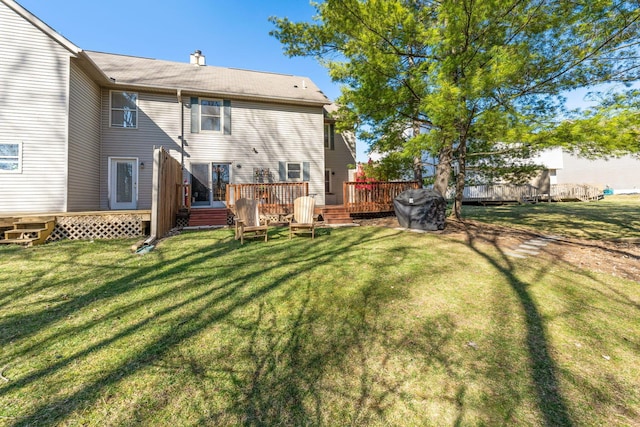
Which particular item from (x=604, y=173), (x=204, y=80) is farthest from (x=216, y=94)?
(x=604, y=173)

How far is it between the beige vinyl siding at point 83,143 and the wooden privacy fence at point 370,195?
888 centimetres

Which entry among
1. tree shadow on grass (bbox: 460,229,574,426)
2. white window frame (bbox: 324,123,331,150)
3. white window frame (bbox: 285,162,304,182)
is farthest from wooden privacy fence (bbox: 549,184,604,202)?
tree shadow on grass (bbox: 460,229,574,426)

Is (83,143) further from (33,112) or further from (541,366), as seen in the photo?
(541,366)

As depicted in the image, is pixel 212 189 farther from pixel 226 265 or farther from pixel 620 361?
pixel 620 361

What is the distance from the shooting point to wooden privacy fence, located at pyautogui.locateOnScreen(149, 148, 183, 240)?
6.91 m

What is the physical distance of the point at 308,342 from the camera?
2.78 meters

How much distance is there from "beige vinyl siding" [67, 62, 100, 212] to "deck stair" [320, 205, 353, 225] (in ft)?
25.7

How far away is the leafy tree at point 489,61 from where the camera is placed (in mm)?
6562

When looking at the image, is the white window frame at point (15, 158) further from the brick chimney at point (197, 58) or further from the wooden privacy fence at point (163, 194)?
the brick chimney at point (197, 58)

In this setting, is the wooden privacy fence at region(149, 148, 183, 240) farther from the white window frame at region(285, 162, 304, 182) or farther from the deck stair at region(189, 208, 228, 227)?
the white window frame at region(285, 162, 304, 182)

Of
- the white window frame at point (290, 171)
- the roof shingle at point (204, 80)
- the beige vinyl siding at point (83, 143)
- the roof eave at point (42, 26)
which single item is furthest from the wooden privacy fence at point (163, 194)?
the white window frame at point (290, 171)

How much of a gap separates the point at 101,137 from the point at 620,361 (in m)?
14.1

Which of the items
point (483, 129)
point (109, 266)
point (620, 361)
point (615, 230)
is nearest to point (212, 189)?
point (109, 266)

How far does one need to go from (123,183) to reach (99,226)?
4016 mm
